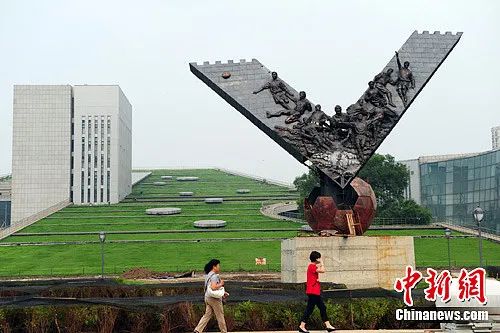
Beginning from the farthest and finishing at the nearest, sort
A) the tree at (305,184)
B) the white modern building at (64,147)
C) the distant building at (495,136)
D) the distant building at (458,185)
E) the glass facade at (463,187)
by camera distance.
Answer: the distant building at (495,136), the white modern building at (64,147), the tree at (305,184), the distant building at (458,185), the glass facade at (463,187)

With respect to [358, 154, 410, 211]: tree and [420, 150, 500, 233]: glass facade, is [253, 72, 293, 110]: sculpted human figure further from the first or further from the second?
[358, 154, 410, 211]: tree

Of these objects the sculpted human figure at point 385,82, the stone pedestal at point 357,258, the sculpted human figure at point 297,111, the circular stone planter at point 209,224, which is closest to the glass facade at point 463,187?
the circular stone planter at point 209,224

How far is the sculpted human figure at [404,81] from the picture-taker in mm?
23828

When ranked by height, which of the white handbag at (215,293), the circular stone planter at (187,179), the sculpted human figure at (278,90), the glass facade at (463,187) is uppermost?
the circular stone planter at (187,179)

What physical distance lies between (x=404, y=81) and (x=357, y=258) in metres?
7.62

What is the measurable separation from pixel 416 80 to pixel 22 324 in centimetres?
1795

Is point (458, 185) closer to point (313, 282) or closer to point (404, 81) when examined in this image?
point (404, 81)

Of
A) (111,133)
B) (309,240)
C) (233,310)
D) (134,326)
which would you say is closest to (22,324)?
(134,326)

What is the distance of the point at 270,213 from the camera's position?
255ft

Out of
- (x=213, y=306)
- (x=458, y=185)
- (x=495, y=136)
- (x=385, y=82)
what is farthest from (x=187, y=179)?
(x=213, y=306)

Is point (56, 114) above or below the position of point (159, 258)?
above

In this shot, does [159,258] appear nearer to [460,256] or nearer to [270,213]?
[460,256]

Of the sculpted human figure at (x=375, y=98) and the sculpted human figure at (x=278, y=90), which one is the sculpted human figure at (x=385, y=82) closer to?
the sculpted human figure at (x=375, y=98)

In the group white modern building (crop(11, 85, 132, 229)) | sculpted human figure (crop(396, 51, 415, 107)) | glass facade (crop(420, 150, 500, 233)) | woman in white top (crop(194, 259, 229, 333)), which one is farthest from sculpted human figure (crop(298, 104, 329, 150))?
white modern building (crop(11, 85, 132, 229))
